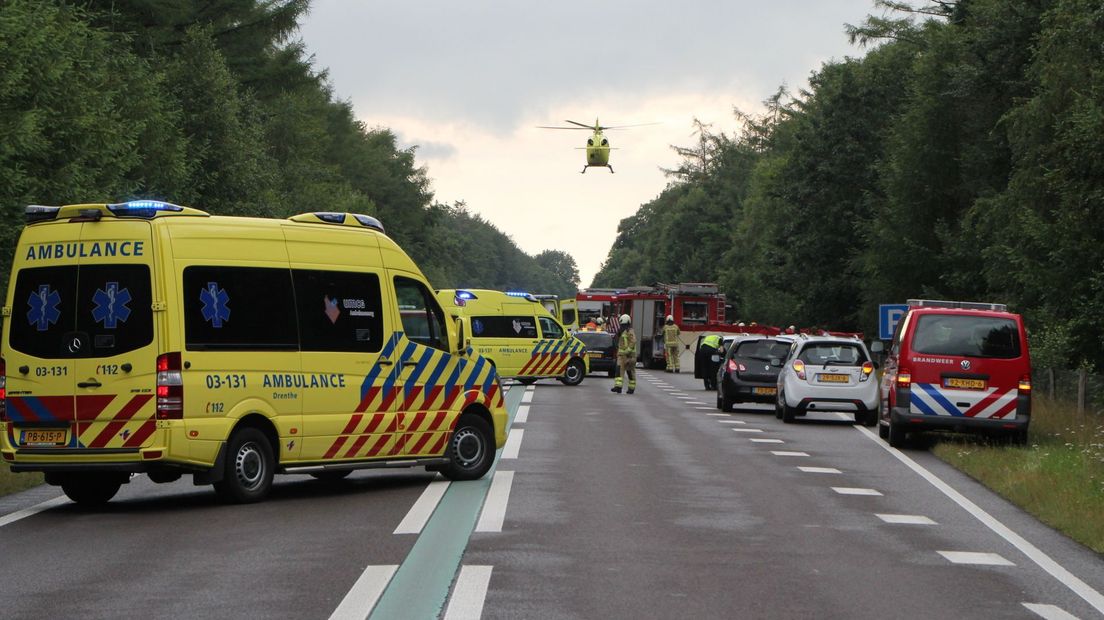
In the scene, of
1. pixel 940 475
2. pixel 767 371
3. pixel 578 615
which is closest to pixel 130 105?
pixel 767 371

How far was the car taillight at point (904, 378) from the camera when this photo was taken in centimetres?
2245

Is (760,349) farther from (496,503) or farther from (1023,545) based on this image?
(1023,545)

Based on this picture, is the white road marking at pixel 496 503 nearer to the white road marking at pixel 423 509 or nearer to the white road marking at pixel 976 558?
the white road marking at pixel 423 509

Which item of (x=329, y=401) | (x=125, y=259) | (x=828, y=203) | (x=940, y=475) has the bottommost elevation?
(x=940, y=475)

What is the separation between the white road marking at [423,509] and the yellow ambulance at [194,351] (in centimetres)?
49

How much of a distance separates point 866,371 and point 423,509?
639 inches

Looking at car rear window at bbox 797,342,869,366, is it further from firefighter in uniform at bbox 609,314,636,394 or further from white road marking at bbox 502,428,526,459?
firefighter in uniform at bbox 609,314,636,394

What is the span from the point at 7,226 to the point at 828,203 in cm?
4565

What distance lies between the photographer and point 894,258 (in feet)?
192

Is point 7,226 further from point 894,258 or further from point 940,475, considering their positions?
Answer: point 894,258

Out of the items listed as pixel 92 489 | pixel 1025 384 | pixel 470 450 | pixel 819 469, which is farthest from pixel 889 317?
pixel 92 489

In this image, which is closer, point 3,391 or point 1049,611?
point 1049,611

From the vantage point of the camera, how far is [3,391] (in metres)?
13.9

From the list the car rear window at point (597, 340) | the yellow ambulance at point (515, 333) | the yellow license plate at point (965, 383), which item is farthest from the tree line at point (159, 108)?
the yellow license plate at point (965, 383)
